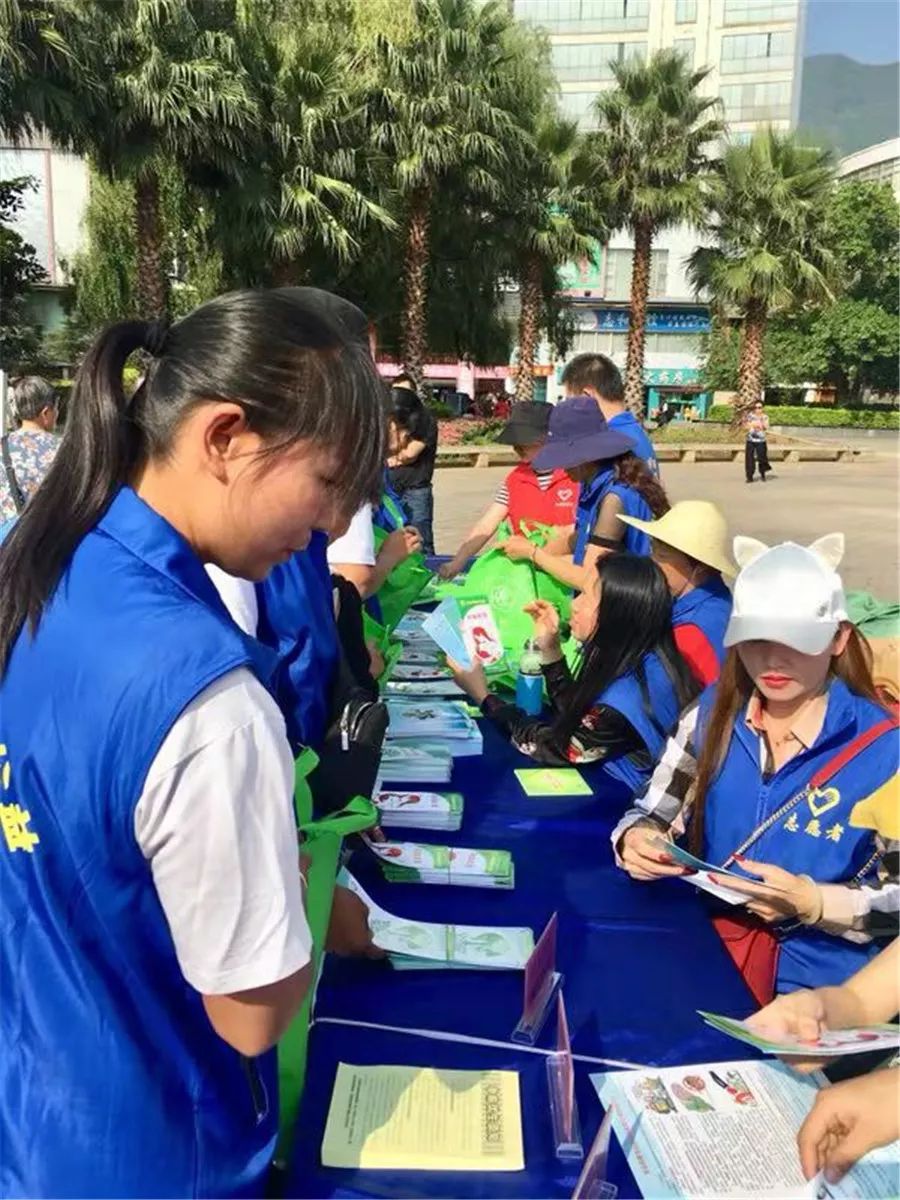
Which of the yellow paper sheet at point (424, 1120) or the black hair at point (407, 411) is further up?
the black hair at point (407, 411)

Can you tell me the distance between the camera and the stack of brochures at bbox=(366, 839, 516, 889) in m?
1.71

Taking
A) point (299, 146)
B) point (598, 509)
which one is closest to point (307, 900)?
point (598, 509)

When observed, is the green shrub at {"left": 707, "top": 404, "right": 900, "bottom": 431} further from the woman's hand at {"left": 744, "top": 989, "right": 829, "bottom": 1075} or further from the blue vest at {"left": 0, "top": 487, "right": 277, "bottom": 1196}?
the blue vest at {"left": 0, "top": 487, "right": 277, "bottom": 1196}

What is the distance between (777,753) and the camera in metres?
1.64

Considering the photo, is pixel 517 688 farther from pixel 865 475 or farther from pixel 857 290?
pixel 857 290

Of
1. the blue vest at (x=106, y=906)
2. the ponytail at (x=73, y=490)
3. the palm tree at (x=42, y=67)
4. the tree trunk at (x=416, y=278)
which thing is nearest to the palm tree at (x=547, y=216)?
the tree trunk at (x=416, y=278)

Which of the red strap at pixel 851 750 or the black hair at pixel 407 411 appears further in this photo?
the black hair at pixel 407 411

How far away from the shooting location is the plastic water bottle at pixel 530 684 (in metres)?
2.63

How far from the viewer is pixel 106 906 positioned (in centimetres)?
74

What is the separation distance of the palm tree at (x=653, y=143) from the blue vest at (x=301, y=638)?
61.7ft

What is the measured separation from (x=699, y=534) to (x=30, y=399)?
3.26 meters

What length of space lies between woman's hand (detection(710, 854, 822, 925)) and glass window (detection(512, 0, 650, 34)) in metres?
44.7

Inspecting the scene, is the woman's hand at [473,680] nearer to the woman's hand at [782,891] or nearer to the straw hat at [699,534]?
the straw hat at [699,534]

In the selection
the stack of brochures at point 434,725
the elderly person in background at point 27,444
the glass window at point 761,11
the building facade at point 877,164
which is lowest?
the stack of brochures at point 434,725
